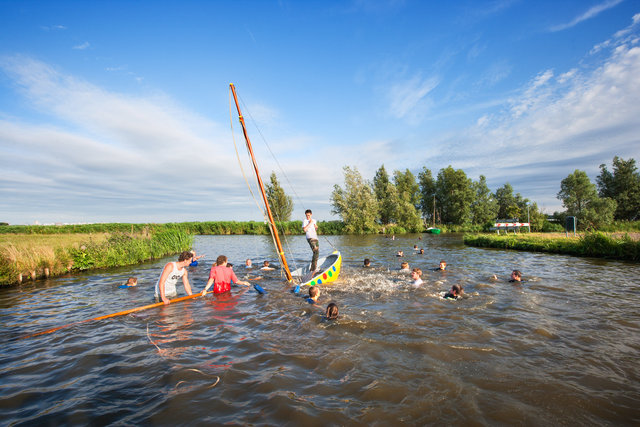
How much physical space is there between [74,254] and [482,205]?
85323 mm

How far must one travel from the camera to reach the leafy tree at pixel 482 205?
77250mm

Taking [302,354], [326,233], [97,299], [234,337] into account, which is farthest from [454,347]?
[326,233]

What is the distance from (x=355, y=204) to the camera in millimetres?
63031

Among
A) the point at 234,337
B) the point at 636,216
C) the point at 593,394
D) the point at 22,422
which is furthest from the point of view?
the point at 636,216

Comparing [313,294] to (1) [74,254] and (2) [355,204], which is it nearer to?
(1) [74,254]

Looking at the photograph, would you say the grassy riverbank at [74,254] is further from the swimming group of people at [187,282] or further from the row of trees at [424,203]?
the row of trees at [424,203]

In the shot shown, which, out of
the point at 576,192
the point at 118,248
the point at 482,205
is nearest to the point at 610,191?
the point at 576,192

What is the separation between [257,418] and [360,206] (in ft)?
193

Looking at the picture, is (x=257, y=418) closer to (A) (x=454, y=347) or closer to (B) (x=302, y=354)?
(B) (x=302, y=354)

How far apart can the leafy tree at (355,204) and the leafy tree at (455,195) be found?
29398 millimetres

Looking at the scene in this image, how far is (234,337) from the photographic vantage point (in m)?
7.21

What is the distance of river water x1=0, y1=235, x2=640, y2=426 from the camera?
417cm

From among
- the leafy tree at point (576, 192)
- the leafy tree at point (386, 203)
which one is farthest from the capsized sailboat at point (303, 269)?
the leafy tree at point (576, 192)

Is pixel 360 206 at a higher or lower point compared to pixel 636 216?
higher
